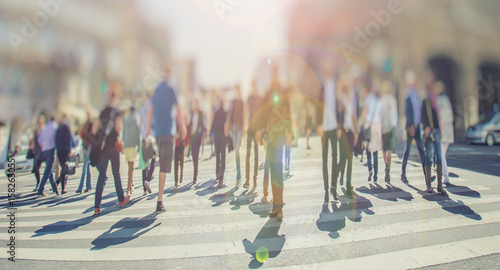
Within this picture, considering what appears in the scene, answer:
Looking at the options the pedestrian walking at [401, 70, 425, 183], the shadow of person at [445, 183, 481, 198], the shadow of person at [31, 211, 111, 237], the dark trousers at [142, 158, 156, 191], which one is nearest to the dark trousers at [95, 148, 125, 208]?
the shadow of person at [31, 211, 111, 237]

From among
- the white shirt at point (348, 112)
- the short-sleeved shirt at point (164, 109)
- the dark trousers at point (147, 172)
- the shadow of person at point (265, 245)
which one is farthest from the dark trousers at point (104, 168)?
the white shirt at point (348, 112)

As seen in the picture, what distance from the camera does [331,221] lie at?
376 centimetres

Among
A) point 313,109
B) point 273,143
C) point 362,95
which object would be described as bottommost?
point 273,143

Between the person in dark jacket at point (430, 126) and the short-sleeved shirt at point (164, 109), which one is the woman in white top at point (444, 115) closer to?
the person in dark jacket at point (430, 126)

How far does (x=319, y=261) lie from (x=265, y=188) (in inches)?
91.8

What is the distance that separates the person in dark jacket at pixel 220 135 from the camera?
247 inches

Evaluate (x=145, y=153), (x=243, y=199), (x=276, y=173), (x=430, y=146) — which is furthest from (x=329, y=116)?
(x=145, y=153)

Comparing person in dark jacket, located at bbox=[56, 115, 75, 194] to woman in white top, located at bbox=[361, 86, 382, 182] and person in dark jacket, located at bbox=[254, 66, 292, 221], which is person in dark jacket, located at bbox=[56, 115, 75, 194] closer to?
person in dark jacket, located at bbox=[254, 66, 292, 221]

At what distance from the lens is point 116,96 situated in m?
4.73

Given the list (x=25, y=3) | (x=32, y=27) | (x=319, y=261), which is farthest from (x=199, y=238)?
(x=25, y=3)

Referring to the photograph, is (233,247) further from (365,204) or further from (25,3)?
(25,3)

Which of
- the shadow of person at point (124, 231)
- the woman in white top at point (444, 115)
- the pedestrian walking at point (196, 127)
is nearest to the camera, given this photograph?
the shadow of person at point (124, 231)

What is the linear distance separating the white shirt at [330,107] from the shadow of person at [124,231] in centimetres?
307

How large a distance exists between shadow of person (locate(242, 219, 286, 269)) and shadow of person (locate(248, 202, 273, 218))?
481 millimetres
